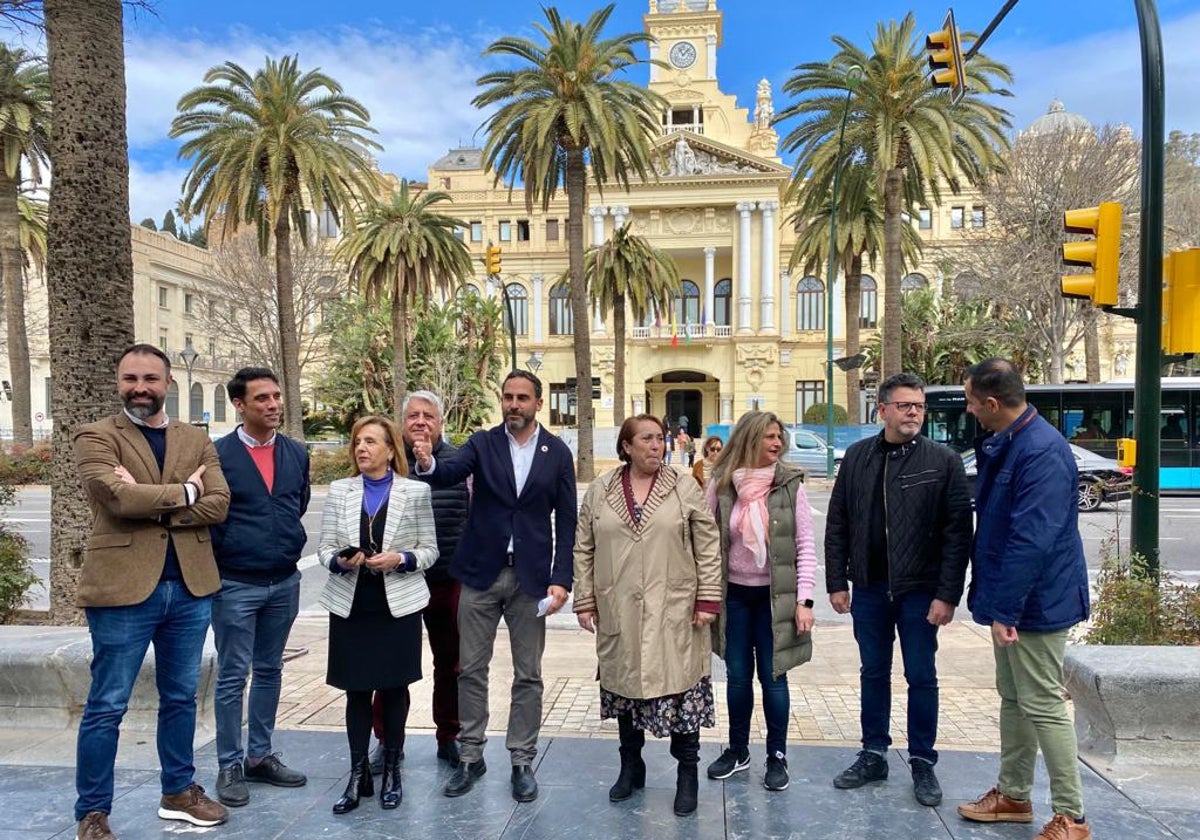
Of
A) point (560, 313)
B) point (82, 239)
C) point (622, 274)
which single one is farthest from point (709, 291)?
point (82, 239)

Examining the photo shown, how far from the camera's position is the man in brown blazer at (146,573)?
3.49 meters

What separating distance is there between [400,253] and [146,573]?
25648 mm

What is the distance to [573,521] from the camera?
170 inches

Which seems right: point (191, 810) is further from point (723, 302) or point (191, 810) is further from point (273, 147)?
point (723, 302)

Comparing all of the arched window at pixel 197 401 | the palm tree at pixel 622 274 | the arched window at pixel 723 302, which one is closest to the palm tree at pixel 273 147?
the palm tree at pixel 622 274

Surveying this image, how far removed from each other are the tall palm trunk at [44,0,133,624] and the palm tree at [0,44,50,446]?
16934 mm

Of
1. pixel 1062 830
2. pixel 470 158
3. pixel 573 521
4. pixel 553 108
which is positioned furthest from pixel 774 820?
pixel 470 158

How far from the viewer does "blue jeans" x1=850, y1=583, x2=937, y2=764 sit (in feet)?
13.2

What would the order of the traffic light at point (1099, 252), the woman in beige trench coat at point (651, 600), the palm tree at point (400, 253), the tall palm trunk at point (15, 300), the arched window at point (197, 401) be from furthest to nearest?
the arched window at point (197, 401)
the palm tree at point (400, 253)
the tall palm trunk at point (15, 300)
the traffic light at point (1099, 252)
the woman in beige trench coat at point (651, 600)

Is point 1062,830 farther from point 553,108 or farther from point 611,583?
point 553,108

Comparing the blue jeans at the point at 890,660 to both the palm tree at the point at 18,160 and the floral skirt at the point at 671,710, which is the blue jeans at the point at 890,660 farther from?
the palm tree at the point at 18,160

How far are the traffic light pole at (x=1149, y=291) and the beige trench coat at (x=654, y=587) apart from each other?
3.49 m

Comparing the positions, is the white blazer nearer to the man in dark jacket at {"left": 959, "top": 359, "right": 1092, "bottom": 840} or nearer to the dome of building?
the man in dark jacket at {"left": 959, "top": 359, "right": 1092, "bottom": 840}

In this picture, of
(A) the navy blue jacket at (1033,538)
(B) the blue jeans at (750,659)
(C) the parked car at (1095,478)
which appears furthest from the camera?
(C) the parked car at (1095,478)
